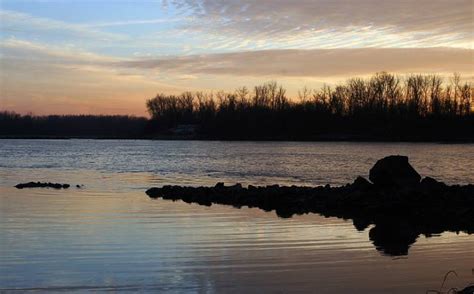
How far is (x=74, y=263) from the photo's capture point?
1053 cm

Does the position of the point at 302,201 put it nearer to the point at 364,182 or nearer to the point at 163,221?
the point at 364,182

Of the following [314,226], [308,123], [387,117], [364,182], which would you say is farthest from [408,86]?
[314,226]

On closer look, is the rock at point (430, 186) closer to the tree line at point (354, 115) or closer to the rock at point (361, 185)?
the rock at point (361, 185)

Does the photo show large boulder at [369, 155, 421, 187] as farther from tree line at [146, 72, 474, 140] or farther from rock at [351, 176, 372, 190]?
tree line at [146, 72, 474, 140]

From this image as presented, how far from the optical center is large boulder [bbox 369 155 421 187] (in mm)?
21719

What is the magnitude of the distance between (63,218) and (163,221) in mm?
2915

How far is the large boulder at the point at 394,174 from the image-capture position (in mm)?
21719

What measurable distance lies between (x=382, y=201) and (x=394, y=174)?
2.58 metres

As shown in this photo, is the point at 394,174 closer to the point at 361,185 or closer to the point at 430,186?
the point at 361,185

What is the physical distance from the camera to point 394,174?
866 inches

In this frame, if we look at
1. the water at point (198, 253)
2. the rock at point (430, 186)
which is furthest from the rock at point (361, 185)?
the water at point (198, 253)

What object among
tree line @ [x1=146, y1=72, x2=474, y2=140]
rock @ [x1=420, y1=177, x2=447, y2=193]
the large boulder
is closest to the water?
rock @ [x1=420, y1=177, x2=447, y2=193]

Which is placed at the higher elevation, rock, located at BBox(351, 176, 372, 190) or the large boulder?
the large boulder

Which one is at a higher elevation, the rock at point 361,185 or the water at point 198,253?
the rock at point 361,185
